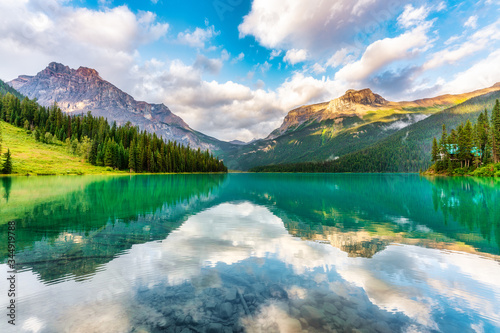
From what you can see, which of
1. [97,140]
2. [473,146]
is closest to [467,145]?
[473,146]

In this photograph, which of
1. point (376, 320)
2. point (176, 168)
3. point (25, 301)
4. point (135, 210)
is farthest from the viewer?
point (176, 168)

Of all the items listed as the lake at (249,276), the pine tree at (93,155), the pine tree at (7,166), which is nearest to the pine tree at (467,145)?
the lake at (249,276)

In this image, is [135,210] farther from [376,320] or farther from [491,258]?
[491,258]

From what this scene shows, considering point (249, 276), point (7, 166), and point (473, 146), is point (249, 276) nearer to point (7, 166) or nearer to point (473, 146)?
point (7, 166)

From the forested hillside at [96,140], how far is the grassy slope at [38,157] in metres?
5.10

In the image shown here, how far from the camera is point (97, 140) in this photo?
424ft

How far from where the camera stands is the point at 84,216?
72.0 ft

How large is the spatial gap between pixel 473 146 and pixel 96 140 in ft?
628

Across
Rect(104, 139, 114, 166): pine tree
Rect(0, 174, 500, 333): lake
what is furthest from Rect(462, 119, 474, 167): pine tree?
Rect(104, 139, 114, 166): pine tree

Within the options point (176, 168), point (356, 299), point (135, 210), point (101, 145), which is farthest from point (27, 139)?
point (356, 299)

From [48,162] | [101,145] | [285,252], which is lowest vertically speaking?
[285,252]

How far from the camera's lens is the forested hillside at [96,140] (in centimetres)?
12244

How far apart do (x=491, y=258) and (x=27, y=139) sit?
6784 inches

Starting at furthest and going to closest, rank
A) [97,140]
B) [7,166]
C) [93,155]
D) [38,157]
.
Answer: [97,140], [93,155], [38,157], [7,166]
